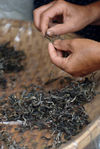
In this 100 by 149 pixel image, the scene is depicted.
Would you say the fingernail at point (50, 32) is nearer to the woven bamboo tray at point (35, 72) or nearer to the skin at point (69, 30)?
the skin at point (69, 30)

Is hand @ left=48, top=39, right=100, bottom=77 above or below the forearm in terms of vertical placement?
below

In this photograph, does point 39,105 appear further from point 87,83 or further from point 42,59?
point 42,59

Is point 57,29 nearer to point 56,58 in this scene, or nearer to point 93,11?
point 56,58

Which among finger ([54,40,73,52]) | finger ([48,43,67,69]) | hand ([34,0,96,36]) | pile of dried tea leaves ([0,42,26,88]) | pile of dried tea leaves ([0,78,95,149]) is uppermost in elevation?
hand ([34,0,96,36])

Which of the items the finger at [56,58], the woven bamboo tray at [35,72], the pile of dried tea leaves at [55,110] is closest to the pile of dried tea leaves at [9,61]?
the woven bamboo tray at [35,72]

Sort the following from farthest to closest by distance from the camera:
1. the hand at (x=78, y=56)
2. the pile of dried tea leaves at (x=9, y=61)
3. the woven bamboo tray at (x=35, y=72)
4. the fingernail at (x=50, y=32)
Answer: the pile of dried tea leaves at (x=9, y=61) → the fingernail at (x=50, y=32) → the hand at (x=78, y=56) → the woven bamboo tray at (x=35, y=72)

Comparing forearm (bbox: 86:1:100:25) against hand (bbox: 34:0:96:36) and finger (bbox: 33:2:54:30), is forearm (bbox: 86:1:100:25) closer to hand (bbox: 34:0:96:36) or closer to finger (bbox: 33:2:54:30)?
hand (bbox: 34:0:96:36)

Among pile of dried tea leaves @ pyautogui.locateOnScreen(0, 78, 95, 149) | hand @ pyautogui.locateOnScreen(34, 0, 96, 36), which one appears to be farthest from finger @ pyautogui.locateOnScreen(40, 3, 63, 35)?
pile of dried tea leaves @ pyautogui.locateOnScreen(0, 78, 95, 149)

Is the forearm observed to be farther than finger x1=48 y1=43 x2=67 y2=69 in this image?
Yes
